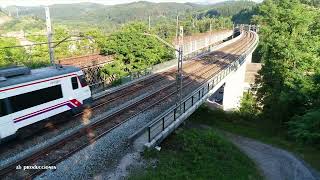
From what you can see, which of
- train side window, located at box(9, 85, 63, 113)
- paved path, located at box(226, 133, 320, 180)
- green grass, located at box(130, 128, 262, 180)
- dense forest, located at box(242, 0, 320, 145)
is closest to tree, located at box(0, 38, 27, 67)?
train side window, located at box(9, 85, 63, 113)

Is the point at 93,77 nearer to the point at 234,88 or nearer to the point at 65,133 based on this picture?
the point at 234,88

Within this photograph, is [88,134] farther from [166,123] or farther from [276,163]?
[276,163]

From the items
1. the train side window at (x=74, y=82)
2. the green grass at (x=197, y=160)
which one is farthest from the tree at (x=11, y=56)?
the green grass at (x=197, y=160)

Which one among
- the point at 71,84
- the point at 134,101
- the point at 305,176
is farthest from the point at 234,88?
the point at 71,84

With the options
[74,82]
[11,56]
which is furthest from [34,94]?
[11,56]

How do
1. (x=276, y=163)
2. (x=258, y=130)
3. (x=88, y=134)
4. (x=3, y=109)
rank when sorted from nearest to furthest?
(x=3, y=109), (x=88, y=134), (x=276, y=163), (x=258, y=130)

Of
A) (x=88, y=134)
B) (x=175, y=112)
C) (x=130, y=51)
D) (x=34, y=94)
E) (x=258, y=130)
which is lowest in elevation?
(x=258, y=130)

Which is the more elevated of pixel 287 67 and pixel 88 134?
pixel 287 67
